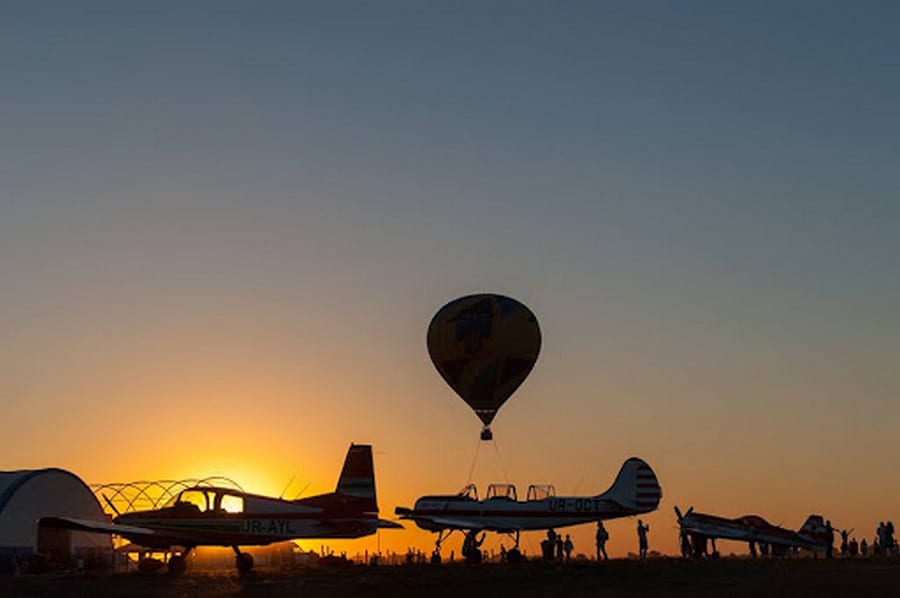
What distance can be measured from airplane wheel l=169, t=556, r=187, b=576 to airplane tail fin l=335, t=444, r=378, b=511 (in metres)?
5.81

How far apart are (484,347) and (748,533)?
19350mm

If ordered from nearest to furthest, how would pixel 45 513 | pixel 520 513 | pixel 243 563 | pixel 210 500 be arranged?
pixel 243 563, pixel 210 500, pixel 520 513, pixel 45 513

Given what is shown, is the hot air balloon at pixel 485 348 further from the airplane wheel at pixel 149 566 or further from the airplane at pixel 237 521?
the airplane wheel at pixel 149 566

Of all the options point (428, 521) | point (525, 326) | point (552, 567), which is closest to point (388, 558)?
point (428, 521)

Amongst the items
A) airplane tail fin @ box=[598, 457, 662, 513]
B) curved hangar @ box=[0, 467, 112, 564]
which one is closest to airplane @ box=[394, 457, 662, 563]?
airplane tail fin @ box=[598, 457, 662, 513]

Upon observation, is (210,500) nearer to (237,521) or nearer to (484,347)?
(237,521)

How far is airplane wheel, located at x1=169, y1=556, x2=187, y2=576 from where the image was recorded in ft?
134

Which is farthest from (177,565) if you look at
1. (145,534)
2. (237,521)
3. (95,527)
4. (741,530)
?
(741,530)

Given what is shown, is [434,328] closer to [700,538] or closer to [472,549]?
[472,549]

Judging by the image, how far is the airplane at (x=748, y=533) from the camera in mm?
64375

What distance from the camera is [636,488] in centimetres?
5484

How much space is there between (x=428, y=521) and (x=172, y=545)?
488 inches

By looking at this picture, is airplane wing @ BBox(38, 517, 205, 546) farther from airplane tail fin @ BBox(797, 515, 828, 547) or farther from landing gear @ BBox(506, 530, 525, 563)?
airplane tail fin @ BBox(797, 515, 828, 547)

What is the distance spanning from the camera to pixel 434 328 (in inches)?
2274
